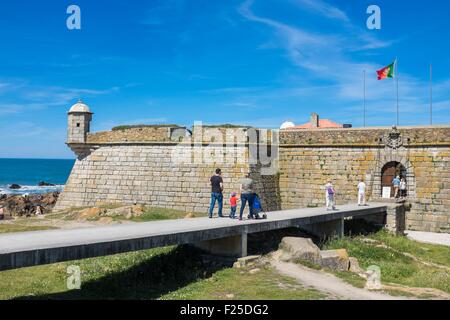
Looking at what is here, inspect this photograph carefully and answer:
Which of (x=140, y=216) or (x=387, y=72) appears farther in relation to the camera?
(x=387, y=72)

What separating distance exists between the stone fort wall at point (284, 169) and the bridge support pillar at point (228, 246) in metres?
12.4

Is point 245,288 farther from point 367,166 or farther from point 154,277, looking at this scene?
point 367,166

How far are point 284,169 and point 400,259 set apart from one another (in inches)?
495

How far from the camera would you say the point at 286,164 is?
87.9 ft

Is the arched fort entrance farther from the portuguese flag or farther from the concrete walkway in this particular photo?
the portuguese flag

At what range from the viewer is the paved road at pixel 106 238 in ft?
24.8

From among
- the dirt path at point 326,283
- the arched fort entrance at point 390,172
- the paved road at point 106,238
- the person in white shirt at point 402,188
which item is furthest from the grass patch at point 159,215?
the person in white shirt at point 402,188

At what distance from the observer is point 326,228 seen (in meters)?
16.7

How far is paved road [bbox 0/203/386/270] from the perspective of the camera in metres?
7.56

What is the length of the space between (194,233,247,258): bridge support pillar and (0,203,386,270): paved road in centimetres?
23

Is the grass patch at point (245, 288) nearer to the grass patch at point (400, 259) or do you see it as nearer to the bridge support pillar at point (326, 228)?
the grass patch at point (400, 259)

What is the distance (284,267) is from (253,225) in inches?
58.4

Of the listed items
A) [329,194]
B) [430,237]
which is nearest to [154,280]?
[329,194]
